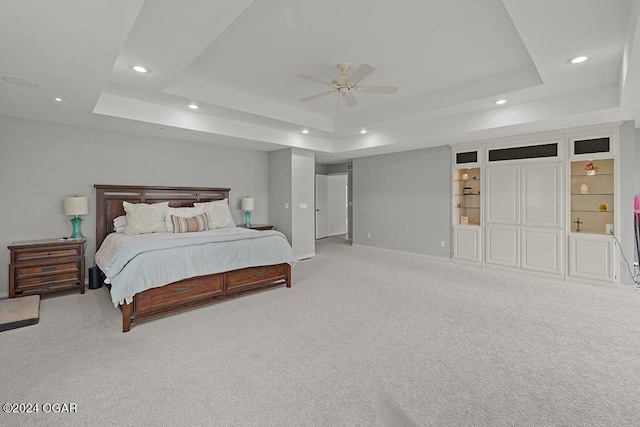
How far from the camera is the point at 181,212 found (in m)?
4.98

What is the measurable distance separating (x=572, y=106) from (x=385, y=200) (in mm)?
3878

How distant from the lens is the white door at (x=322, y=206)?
930 centimetres

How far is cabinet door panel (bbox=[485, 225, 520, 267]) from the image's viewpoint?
5.24m

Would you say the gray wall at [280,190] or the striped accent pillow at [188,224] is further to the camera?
the gray wall at [280,190]

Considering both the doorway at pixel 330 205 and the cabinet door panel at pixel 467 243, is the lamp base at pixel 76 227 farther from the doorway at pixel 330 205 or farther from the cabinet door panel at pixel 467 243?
the cabinet door panel at pixel 467 243

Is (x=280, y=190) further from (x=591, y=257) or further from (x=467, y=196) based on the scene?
(x=591, y=257)

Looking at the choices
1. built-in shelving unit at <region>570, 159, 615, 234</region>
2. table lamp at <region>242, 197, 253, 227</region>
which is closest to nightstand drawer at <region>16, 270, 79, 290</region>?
table lamp at <region>242, 197, 253, 227</region>

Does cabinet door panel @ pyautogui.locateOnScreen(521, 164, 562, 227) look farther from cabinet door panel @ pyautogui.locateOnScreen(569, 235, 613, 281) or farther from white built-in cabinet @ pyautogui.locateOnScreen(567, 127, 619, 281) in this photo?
cabinet door panel @ pyautogui.locateOnScreen(569, 235, 613, 281)

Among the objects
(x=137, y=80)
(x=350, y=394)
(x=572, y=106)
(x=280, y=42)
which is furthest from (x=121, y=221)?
(x=572, y=106)

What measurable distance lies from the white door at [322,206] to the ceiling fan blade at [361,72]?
20.1 feet

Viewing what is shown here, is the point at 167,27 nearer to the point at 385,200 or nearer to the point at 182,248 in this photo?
the point at 182,248

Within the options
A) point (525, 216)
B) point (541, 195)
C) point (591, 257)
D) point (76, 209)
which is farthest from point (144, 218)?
point (591, 257)

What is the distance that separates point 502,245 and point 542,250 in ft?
1.93

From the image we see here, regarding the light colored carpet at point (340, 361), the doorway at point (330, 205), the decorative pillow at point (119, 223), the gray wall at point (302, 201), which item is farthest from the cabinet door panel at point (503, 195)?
the decorative pillow at point (119, 223)
